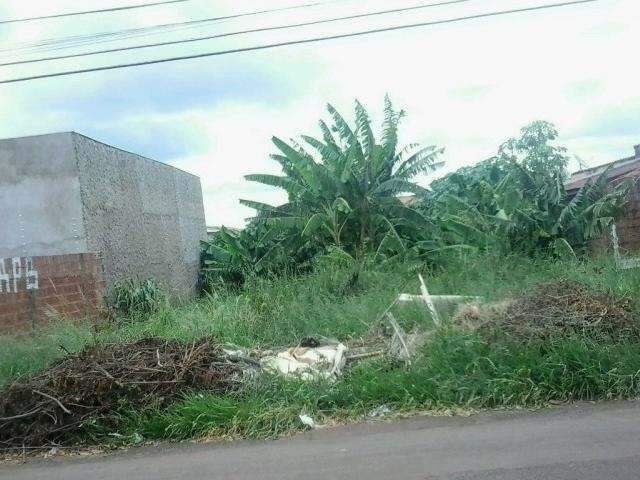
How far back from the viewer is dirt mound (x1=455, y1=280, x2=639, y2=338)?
289 inches

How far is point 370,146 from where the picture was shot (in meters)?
15.4

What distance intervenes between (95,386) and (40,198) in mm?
5820

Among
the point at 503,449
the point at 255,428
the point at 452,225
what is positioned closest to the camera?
the point at 503,449

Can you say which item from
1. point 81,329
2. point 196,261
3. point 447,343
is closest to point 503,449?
point 447,343

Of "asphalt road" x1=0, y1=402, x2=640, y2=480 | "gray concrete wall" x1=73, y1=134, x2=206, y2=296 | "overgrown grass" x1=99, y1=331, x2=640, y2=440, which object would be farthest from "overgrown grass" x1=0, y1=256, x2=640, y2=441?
"gray concrete wall" x1=73, y1=134, x2=206, y2=296

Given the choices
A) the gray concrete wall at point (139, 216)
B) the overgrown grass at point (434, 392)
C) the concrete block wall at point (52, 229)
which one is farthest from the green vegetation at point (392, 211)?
the overgrown grass at point (434, 392)

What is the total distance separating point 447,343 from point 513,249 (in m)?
6.86

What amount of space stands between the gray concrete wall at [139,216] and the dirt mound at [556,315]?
7269mm

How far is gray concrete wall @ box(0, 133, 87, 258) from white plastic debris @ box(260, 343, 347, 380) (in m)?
5.01

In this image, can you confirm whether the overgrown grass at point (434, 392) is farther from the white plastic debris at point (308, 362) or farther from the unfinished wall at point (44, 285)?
the unfinished wall at point (44, 285)

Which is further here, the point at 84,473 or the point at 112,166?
the point at 112,166

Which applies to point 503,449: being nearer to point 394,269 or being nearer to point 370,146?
point 394,269

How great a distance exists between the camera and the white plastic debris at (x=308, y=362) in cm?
771

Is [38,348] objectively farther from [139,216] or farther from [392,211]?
[392,211]
